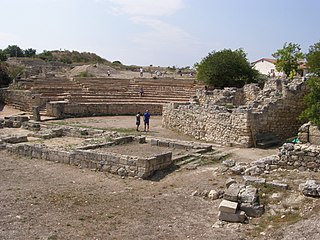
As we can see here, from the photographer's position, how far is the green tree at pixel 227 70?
3500cm

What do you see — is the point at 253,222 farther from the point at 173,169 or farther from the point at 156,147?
the point at 156,147

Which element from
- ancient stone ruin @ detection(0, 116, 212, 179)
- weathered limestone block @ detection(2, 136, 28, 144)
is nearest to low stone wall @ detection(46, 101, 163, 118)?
ancient stone ruin @ detection(0, 116, 212, 179)

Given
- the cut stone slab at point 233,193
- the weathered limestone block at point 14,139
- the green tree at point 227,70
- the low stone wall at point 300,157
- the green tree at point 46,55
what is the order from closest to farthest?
the cut stone slab at point 233,193 < the low stone wall at point 300,157 < the weathered limestone block at point 14,139 < the green tree at point 227,70 < the green tree at point 46,55

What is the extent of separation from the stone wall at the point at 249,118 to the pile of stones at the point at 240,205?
355 inches

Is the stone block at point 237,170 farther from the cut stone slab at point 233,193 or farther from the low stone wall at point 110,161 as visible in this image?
the low stone wall at point 110,161

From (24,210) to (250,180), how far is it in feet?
19.6

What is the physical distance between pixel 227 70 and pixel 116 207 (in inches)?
1006

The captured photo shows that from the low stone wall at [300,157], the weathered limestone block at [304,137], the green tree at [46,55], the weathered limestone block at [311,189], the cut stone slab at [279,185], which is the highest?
the green tree at [46,55]

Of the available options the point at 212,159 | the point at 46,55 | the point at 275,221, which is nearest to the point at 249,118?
the point at 212,159

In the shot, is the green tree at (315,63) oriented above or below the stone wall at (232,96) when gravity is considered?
above

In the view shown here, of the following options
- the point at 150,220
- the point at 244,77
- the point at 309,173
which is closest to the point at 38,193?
the point at 150,220

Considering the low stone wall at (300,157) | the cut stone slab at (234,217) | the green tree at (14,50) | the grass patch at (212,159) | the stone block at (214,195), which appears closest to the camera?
the cut stone slab at (234,217)

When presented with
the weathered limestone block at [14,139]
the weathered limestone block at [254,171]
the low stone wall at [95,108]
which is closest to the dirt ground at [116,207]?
the weathered limestone block at [254,171]

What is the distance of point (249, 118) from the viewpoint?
19.2 metres
